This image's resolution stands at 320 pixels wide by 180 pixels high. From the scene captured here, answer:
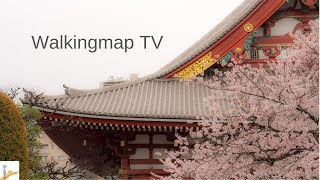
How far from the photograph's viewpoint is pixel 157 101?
13828mm

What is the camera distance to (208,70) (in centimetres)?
1503

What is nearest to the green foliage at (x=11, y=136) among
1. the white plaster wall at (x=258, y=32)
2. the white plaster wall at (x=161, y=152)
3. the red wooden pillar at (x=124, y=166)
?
the red wooden pillar at (x=124, y=166)

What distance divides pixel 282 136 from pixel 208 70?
6915 millimetres

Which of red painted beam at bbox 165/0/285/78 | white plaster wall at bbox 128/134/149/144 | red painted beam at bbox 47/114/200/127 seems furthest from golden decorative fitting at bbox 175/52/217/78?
red painted beam at bbox 47/114/200/127

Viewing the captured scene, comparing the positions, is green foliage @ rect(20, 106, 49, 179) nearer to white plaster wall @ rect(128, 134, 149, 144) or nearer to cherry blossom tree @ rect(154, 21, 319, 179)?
white plaster wall @ rect(128, 134, 149, 144)

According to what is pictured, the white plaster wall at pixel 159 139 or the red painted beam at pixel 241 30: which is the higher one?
the red painted beam at pixel 241 30

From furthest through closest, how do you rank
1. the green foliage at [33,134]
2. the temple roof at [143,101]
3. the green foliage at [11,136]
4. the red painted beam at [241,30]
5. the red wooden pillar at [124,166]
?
the red painted beam at [241,30]
the red wooden pillar at [124,166]
the temple roof at [143,101]
the green foliage at [33,134]
the green foliage at [11,136]

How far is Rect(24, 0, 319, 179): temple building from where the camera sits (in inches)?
483

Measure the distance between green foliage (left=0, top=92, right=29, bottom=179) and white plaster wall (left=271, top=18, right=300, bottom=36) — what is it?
781 centimetres

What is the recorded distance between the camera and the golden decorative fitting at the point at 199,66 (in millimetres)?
14383

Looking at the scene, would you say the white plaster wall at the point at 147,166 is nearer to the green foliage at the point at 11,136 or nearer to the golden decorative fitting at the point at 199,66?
the golden decorative fitting at the point at 199,66

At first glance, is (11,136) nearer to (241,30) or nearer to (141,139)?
(141,139)

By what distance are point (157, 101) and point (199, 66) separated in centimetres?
156

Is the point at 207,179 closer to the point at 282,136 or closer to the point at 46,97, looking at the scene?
the point at 282,136
